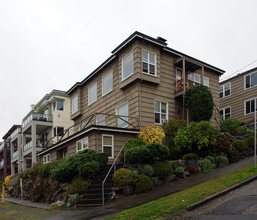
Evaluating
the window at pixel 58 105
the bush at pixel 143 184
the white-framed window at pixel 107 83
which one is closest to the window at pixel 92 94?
the white-framed window at pixel 107 83

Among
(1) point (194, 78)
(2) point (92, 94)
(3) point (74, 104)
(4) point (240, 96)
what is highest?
(1) point (194, 78)

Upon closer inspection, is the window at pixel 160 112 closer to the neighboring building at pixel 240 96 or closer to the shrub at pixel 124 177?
the shrub at pixel 124 177

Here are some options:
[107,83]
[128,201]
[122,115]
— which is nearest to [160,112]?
[122,115]

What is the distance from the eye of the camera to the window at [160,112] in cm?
2267

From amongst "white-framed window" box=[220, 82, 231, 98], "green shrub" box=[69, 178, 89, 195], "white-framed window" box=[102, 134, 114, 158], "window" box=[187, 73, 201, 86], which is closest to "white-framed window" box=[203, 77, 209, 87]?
"window" box=[187, 73, 201, 86]

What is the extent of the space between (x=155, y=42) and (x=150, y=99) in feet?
13.8

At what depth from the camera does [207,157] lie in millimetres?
17781

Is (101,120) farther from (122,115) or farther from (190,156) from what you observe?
(190,156)

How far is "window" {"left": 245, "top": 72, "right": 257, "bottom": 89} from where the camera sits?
1244 inches

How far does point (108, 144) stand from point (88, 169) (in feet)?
12.5

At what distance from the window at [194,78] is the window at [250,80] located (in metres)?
8.26

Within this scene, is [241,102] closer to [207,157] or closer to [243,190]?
[207,157]

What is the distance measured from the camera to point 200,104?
2220 centimetres

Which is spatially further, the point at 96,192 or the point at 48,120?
the point at 48,120
